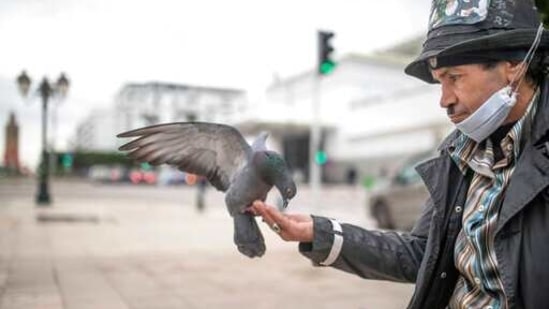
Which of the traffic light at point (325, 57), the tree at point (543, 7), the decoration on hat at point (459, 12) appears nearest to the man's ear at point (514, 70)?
the decoration on hat at point (459, 12)

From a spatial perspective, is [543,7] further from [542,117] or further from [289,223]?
[289,223]

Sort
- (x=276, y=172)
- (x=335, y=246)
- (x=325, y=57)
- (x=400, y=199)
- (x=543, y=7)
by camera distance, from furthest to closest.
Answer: (x=400, y=199)
(x=325, y=57)
(x=543, y=7)
(x=335, y=246)
(x=276, y=172)

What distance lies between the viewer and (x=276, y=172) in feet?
4.86

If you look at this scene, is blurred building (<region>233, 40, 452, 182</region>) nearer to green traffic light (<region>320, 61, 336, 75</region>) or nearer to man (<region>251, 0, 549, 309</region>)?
green traffic light (<region>320, 61, 336, 75</region>)

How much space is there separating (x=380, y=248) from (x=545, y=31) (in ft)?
2.65

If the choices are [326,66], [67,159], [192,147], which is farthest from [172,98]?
[67,159]

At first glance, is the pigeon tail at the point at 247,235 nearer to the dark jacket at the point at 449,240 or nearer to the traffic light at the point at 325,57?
the dark jacket at the point at 449,240

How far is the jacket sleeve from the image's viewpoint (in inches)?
71.1

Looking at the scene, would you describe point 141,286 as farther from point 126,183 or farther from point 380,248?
point 126,183

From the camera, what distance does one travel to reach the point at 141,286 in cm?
613

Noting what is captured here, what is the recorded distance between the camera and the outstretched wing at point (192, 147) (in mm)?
1655

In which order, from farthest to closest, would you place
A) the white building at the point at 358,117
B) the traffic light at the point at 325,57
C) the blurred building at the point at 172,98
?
the white building at the point at 358,117 → the traffic light at the point at 325,57 → the blurred building at the point at 172,98

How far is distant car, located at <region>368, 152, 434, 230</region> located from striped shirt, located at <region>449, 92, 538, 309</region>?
9.50 m

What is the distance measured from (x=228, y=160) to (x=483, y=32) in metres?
0.77
